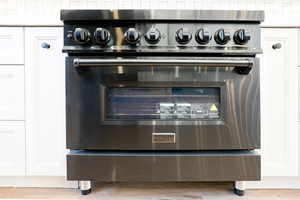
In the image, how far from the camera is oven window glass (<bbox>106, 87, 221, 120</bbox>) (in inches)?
32.0

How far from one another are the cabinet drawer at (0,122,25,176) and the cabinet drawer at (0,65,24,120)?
0.04 m

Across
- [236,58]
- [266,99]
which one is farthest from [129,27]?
[266,99]

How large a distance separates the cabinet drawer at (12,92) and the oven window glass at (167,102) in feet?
1.40

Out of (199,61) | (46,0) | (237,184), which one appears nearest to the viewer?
(199,61)

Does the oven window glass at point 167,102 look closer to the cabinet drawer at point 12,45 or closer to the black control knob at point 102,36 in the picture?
the black control knob at point 102,36

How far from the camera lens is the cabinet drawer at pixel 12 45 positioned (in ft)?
3.03

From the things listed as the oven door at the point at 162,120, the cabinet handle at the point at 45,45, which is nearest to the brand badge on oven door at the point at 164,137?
the oven door at the point at 162,120

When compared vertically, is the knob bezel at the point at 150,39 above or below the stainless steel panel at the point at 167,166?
above

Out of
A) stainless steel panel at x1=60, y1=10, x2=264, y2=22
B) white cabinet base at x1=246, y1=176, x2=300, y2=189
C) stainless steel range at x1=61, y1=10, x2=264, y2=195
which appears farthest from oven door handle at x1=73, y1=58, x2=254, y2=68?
white cabinet base at x1=246, y1=176, x2=300, y2=189

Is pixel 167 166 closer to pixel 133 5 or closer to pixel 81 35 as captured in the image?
pixel 81 35

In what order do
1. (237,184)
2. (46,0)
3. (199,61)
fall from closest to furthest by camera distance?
(199,61) < (237,184) < (46,0)

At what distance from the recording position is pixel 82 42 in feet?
2.54

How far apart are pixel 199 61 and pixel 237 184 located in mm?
552

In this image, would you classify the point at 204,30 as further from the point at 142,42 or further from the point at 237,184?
the point at 237,184
